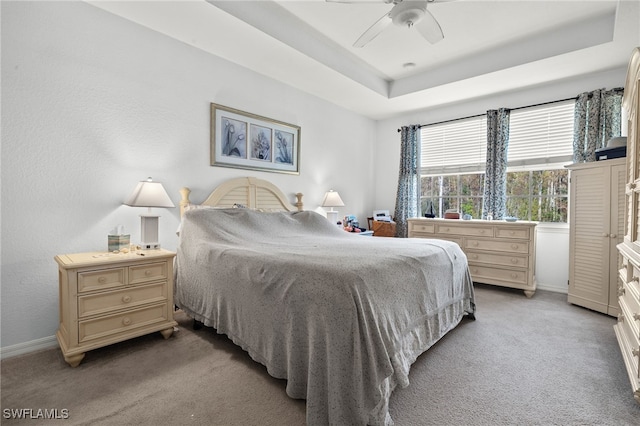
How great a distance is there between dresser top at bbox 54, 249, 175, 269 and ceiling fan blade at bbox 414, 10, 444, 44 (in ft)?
8.81

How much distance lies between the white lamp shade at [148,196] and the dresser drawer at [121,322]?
2.67 ft

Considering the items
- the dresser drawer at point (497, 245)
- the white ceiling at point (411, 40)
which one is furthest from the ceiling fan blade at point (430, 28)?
the dresser drawer at point (497, 245)

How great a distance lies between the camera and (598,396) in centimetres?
172

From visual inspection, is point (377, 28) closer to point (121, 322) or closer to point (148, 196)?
point (148, 196)

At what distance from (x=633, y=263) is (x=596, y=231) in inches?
65.1

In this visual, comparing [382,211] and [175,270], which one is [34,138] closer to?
[175,270]

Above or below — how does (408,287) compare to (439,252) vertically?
below

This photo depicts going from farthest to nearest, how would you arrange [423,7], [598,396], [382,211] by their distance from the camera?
[382,211]
[423,7]
[598,396]

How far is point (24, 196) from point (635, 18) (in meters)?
5.03

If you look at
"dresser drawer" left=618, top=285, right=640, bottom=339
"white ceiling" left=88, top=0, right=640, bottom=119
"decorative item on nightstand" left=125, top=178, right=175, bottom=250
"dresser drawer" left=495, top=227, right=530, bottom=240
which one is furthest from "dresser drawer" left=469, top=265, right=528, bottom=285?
"decorative item on nightstand" left=125, top=178, right=175, bottom=250

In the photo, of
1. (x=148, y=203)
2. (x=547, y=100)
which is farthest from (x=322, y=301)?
(x=547, y=100)

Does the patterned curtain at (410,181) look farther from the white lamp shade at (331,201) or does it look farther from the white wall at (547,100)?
the white lamp shade at (331,201)

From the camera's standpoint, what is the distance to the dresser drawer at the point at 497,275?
3.76 m

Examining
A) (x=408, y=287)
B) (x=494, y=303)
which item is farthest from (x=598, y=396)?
(x=494, y=303)
